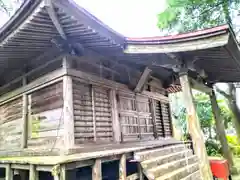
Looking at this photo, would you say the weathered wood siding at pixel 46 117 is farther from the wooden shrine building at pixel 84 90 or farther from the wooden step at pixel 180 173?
the wooden step at pixel 180 173

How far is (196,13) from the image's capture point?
431 inches

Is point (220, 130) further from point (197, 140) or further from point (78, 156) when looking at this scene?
point (78, 156)

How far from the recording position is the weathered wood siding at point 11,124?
567 centimetres

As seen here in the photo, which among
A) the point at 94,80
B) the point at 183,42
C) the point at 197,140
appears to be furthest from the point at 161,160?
the point at 183,42

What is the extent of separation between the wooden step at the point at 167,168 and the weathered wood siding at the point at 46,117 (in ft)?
6.72

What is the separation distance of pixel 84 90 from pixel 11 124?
110 inches

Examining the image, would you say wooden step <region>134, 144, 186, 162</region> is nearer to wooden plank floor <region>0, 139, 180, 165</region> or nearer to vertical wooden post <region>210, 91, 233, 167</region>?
wooden plank floor <region>0, 139, 180, 165</region>

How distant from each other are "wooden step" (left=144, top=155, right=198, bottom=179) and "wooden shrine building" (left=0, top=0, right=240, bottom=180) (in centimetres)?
2

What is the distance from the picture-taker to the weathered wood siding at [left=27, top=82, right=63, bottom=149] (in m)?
4.48

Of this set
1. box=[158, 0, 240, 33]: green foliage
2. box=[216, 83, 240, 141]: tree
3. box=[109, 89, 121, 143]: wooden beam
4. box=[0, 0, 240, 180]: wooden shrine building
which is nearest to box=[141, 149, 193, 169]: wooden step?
box=[0, 0, 240, 180]: wooden shrine building

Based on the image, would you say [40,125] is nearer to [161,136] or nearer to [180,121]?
[161,136]

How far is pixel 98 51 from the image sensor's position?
5.29 metres

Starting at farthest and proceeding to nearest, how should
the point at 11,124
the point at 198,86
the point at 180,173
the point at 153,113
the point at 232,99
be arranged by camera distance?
the point at 232,99
the point at 153,113
the point at 11,124
the point at 198,86
the point at 180,173

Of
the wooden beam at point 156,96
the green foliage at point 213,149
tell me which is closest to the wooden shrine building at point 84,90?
the wooden beam at point 156,96
